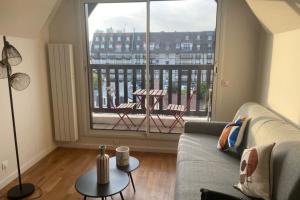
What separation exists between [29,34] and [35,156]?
157 centimetres

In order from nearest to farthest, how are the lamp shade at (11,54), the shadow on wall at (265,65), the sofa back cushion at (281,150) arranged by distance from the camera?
the sofa back cushion at (281,150) < the lamp shade at (11,54) < the shadow on wall at (265,65)

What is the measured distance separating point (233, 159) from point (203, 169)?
404mm

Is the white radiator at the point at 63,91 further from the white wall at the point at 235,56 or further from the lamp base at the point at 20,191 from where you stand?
the white wall at the point at 235,56

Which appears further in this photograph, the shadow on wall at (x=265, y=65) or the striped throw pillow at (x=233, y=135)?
the shadow on wall at (x=265, y=65)

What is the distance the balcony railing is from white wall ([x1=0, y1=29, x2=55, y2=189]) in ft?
2.32

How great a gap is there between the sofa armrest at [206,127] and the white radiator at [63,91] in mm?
1695

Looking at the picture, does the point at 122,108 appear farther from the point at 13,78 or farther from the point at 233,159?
the point at 233,159

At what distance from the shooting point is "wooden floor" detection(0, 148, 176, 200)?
233 cm

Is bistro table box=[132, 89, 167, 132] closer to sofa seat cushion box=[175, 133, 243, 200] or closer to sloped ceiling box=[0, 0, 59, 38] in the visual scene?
sofa seat cushion box=[175, 133, 243, 200]

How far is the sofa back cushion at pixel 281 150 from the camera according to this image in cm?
124

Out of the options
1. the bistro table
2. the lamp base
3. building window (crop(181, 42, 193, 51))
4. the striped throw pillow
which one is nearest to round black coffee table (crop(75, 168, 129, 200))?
the lamp base

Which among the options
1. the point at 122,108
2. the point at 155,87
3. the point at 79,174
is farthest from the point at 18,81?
the point at 155,87

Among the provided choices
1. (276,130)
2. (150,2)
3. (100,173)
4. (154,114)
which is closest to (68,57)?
(150,2)

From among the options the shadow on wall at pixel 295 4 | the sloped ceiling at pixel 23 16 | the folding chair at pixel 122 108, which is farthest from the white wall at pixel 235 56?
the sloped ceiling at pixel 23 16
